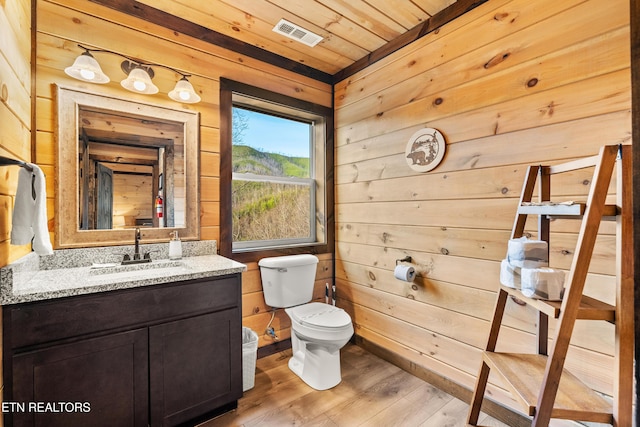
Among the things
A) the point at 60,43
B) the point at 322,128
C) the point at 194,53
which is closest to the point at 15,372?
the point at 60,43

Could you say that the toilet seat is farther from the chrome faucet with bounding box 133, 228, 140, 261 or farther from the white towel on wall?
the white towel on wall

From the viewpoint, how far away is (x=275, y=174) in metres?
2.61

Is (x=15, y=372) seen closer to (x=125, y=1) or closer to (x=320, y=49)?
(x=125, y=1)

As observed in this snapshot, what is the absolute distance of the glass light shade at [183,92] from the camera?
1.94 meters

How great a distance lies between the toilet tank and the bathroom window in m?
0.22

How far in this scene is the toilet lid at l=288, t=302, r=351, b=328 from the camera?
1.92 meters

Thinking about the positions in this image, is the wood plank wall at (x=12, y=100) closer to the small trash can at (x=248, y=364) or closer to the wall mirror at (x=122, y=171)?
the wall mirror at (x=122, y=171)

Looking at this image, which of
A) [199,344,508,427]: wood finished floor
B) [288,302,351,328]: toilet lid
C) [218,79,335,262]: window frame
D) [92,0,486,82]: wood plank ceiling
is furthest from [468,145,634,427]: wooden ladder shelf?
[218,79,335,262]: window frame

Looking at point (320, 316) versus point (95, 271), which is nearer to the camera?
point (95, 271)

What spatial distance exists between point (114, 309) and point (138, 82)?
51.5 inches

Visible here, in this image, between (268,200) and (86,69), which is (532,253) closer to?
(268,200)

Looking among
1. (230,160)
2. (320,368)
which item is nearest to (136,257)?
(230,160)

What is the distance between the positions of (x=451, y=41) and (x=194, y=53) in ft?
5.62

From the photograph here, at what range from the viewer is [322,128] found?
2779 millimetres
